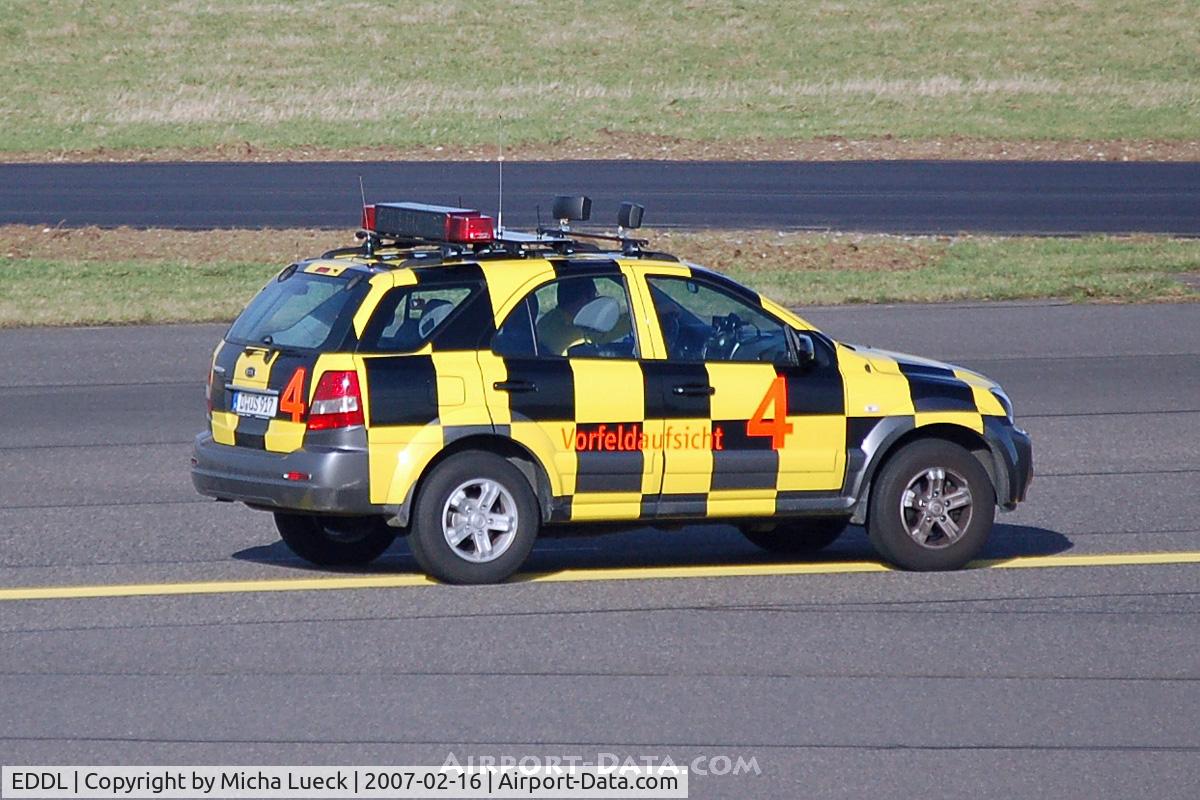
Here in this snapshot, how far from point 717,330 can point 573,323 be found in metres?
0.74

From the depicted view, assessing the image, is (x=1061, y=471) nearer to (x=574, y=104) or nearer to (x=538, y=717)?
(x=538, y=717)

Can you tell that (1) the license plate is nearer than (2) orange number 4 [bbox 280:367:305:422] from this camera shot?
No

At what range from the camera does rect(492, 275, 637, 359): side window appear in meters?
8.67

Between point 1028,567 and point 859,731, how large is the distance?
9.60ft

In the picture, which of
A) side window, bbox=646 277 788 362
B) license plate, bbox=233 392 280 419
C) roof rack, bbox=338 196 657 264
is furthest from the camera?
side window, bbox=646 277 788 362

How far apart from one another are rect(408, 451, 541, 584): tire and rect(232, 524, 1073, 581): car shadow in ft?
1.08

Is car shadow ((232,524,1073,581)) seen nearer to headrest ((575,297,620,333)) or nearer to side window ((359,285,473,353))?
headrest ((575,297,620,333))

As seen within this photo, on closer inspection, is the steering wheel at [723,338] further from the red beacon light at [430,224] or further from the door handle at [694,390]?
the red beacon light at [430,224]

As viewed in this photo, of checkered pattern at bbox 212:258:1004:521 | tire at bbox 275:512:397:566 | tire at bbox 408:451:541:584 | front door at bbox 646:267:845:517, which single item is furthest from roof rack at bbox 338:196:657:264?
tire at bbox 275:512:397:566

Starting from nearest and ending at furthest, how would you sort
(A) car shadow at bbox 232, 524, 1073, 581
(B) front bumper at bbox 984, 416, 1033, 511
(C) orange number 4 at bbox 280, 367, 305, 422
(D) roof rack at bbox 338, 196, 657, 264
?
(C) orange number 4 at bbox 280, 367, 305, 422, (D) roof rack at bbox 338, 196, 657, 264, (B) front bumper at bbox 984, 416, 1033, 511, (A) car shadow at bbox 232, 524, 1073, 581

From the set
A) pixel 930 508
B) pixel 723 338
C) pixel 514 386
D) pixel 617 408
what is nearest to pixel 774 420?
pixel 723 338

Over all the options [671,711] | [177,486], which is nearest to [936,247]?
[177,486]

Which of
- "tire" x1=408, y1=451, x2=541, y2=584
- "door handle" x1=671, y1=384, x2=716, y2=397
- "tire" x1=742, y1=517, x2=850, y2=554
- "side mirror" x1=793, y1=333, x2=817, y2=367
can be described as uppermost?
"side mirror" x1=793, y1=333, x2=817, y2=367

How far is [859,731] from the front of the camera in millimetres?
6504
